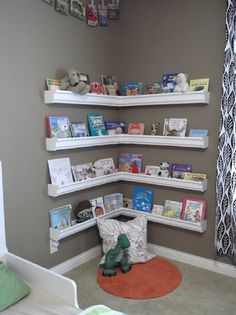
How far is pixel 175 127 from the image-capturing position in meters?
2.72

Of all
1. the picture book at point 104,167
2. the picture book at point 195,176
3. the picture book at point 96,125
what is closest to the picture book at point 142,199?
the picture book at point 104,167

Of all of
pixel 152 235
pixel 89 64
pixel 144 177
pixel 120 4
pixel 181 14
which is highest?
pixel 120 4

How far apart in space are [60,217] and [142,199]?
868 mm

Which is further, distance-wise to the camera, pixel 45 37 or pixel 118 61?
pixel 118 61

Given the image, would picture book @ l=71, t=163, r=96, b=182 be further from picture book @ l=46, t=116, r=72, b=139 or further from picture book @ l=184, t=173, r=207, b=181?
picture book @ l=184, t=173, r=207, b=181

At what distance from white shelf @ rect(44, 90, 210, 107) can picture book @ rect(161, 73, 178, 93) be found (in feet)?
0.28

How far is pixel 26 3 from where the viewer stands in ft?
7.13

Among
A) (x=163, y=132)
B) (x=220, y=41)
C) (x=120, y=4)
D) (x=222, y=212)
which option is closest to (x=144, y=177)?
(x=163, y=132)

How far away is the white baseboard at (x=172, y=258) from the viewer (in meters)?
2.56

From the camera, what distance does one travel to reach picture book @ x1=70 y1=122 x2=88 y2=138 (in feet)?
8.39

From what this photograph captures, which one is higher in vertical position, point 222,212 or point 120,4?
point 120,4

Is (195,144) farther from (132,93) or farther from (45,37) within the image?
(45,37)

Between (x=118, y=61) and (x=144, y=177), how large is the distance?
3.88 ft

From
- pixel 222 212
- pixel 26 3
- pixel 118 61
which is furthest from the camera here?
pixel 118 61
